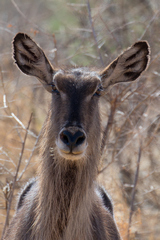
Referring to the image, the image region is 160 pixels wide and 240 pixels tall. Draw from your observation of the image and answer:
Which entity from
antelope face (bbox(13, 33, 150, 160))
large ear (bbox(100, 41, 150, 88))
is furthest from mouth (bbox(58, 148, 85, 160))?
large ear (bbox(100, 41, 150, 88))

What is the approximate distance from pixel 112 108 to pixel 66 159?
8.68 ft

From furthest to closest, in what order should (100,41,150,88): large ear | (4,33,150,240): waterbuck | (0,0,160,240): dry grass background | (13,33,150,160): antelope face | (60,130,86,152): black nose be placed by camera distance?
1. (0,0,160,240): dry grass background
2. (100,41,150,88): large ear
3. (4,33,150,240): waterbuck
4. (13,33,150,160): antelope face
5. (60,130,86,152): black nose

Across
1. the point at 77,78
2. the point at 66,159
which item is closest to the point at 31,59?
the point at 77,78

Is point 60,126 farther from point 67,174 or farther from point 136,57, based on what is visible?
point 136,57

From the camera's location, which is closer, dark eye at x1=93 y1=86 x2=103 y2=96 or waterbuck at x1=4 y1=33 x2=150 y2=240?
waterbuck at x1=4 y1=33 x2=150 y2=240

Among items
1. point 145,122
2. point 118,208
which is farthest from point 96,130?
point 118,208

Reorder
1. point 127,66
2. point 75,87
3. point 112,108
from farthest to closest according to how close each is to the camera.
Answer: point 112,108 < point 127,66 < point 75,87

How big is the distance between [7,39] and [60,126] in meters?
7.53

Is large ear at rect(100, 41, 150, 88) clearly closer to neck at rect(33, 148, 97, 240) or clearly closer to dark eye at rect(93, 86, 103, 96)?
dark eye at rect(93, 86, 103, 96)

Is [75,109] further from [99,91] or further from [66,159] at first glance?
[99,91]

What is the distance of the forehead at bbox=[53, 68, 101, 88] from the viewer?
4980 mm

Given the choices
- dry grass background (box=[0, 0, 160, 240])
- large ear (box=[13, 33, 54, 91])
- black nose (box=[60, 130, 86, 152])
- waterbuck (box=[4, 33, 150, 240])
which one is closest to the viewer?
black nose (box=[60, 130, 86, 152])

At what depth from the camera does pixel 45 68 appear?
548 cm

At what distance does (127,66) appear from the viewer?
5652 millimetres
